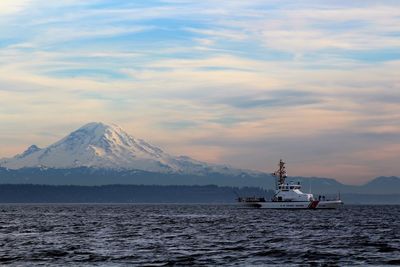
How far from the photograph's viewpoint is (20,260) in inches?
3044

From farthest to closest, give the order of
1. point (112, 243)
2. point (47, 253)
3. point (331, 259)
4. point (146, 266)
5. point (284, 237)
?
point (284, 237)
point (112, 243)
point (47, 253)
point (331, 259)
point (146, 266)

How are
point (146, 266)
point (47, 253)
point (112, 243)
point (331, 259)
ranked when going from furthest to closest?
1. point (112, 243)
2. point (47, 253)
3. point (331, 259)
4. point (146, 266)

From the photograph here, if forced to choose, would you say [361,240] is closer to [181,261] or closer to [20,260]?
[181,261]

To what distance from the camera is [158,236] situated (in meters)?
112

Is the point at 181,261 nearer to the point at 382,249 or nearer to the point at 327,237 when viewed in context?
the point at 382,249

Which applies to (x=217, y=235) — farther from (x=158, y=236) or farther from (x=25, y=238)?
(x=25, y=238)

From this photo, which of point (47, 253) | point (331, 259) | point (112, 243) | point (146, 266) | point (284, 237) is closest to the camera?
point (146, 266)

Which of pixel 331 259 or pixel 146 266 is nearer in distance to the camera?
pixel 146 266

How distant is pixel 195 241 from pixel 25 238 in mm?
23566

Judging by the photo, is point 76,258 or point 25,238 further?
point 25,238

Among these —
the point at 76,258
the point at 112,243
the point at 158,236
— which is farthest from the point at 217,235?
the point at 76,258

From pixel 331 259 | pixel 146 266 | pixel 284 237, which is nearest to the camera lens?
pixel 146 266

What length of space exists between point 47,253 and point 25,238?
26.6m

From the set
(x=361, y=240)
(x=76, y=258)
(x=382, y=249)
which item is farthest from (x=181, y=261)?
(x=361, y=240)
